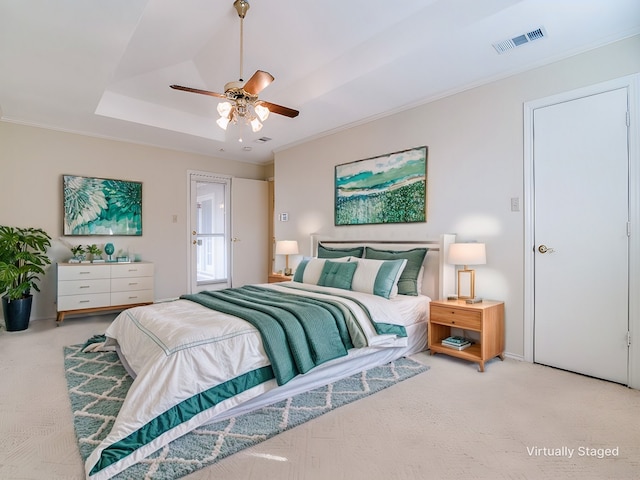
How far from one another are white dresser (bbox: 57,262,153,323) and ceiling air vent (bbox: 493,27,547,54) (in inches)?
190

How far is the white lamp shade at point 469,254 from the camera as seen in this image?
315 cm

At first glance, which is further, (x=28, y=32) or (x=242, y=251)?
(x=242, y=251)

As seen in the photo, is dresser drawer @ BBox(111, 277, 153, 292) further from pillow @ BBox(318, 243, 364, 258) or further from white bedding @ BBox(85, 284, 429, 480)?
pillow @ BBox(318, 243, 364, 258)

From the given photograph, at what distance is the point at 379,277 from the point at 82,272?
377 cm

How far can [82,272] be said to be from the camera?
4562 millimetres

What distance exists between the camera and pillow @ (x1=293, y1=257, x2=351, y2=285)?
4.03 m

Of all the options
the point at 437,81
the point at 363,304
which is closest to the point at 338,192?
the point at 437,81

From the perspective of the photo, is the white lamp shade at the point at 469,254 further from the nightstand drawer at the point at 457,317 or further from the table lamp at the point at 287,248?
the table lamp at the point at 287,248

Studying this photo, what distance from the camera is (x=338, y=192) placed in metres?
4.85

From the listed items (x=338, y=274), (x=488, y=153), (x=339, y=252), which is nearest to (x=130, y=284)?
(x=339, y=252)

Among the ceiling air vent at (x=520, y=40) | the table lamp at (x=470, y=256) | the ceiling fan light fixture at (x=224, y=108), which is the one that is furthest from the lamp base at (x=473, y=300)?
the ceiling fan light fixture at (x=224, y=108)

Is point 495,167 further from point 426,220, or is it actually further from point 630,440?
point 630,440

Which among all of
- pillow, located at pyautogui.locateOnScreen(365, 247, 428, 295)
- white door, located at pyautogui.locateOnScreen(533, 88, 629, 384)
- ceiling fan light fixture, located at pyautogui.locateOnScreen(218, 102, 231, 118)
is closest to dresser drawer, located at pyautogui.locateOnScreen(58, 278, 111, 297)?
ceiling fan light fixture, located at pyautogui.locateOnScreen(218, 102, 231, 118)

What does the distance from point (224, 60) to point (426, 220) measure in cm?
279
